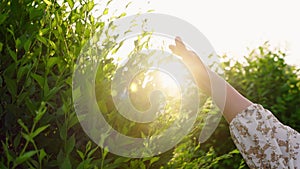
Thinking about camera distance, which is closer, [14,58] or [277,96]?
[14,58]

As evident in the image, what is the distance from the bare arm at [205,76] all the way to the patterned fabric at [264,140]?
35 mm

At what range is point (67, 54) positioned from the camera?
1870 millimetres

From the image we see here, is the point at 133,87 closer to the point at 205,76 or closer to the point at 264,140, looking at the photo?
the point at 205,76

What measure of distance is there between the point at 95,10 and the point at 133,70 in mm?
313

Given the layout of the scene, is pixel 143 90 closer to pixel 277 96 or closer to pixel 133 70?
pixel 133 70

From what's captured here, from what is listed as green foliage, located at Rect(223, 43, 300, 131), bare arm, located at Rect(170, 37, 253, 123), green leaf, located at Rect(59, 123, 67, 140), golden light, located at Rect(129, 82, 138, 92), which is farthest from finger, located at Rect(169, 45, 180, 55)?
green foliage, located at Rect(223, 43, 300, 131)

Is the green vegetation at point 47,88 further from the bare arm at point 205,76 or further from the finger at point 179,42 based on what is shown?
the finger at point 179,42

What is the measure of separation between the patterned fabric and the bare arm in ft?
0.12

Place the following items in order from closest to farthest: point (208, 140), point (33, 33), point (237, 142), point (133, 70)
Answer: point (33, 33) → point (133, 70) → point (237, 142) → point (208, 140)

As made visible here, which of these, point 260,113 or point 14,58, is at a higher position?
point 14,58

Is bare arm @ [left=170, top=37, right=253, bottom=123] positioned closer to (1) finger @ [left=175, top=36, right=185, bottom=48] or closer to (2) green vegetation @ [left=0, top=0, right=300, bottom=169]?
(1) finger @ [left=175, top=36, right=185, bottom=48]

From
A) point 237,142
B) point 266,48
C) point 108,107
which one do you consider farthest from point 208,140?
point 108,107

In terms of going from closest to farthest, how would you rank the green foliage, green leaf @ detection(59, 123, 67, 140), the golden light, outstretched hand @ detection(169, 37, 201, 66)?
green leaf @ detection(59, 123, 67, 140)
the golden light
outstretched hand @ detection(169, 37, 201, 66)
the green foliage

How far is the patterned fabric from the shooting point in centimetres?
214
